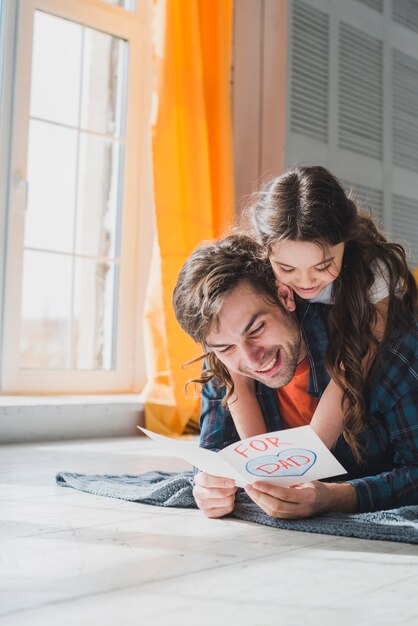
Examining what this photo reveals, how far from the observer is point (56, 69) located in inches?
138

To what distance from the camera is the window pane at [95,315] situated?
3.54 metres

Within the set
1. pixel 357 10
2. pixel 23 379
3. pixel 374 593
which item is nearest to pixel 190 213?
pixel 23 379

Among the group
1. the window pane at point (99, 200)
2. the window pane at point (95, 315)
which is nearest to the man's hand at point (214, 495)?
the window pane at point (95, 315)

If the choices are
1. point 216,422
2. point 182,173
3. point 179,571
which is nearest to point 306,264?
point 216,422

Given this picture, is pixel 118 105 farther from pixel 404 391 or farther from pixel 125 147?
pixel 404 391

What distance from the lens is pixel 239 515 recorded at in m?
1.55

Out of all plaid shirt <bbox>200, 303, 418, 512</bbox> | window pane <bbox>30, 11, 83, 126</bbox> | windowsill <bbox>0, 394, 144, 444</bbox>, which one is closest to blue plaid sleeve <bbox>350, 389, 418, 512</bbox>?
plaid shirt <bbox>200, 303, 418, 512</bbox>

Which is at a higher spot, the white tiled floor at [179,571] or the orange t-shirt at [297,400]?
the orange t-shirt at [297,400]

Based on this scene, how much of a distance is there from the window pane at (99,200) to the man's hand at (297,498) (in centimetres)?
224

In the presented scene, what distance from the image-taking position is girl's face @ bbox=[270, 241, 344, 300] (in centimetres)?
157

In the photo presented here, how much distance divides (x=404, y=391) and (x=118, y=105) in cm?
244

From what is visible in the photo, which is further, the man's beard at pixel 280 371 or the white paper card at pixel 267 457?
the man's beard at pixel 280 371

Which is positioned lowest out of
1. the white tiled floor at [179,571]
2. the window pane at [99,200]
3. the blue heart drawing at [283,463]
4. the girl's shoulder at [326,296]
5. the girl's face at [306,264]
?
the white tiled floor at [179,571]

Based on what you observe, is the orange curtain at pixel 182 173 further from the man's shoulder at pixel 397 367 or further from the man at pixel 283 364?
the man's shoulder at pixel 397 367
